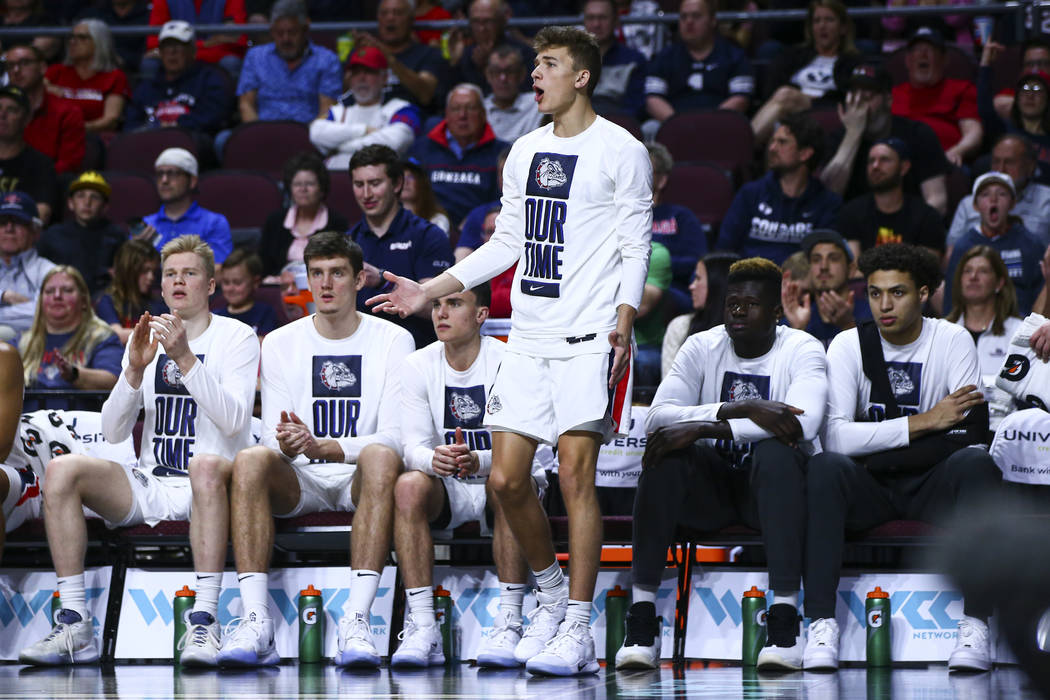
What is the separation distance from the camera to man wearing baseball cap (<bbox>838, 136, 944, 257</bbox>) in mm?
8383

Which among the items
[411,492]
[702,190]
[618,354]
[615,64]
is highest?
[615,64]

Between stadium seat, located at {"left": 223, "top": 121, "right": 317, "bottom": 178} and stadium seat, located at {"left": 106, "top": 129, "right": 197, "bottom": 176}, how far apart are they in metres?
A: 0.30

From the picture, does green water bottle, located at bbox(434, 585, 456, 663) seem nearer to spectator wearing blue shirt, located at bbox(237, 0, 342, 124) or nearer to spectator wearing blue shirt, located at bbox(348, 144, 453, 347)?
spectator wearing blue shirt, located at bbox(348, 144, 453, 347)

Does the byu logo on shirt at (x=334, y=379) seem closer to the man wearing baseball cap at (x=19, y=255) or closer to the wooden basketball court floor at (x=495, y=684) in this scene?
the wooden basketball court floor at (x=495, y=684)

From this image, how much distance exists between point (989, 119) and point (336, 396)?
5.69m

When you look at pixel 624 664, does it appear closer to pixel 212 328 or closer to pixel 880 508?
pixel 880 508

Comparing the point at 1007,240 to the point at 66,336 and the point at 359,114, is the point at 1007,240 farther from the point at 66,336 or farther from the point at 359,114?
the point at 66,336

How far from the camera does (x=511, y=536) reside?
5.66 m

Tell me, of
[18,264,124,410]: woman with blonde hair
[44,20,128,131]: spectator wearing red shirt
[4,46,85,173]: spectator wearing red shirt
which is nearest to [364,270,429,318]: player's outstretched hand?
[18,264,124,410]: woman with blonde hair

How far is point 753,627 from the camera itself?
557 cm

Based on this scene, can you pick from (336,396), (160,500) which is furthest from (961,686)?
(160,500)

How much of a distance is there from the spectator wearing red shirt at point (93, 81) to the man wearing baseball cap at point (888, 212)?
5842 millimetres

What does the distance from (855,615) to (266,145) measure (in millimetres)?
6222

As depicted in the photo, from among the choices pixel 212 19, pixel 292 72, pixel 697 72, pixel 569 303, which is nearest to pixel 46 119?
pixel 292 72
